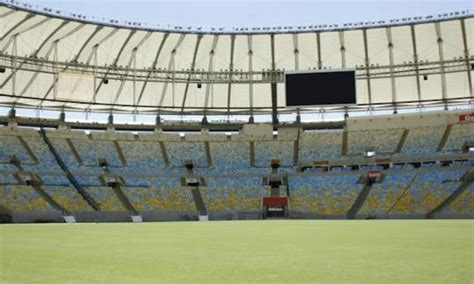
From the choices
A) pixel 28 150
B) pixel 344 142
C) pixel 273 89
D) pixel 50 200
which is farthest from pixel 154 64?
pixel 344 142

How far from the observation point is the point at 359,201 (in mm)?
48688

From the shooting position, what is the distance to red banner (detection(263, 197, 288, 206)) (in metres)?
51.2

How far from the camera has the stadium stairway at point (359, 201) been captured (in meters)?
47.7

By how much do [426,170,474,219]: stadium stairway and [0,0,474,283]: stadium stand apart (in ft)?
0.57

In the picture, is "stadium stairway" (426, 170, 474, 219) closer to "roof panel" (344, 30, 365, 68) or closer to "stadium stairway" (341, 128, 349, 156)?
"stadium stairway" (341, 128, 349, 156)

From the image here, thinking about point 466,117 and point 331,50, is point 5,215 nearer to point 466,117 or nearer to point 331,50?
point 331,50

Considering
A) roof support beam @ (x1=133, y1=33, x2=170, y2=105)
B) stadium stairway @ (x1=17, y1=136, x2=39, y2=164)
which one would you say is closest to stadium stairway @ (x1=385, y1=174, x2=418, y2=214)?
roof support beam @ (x1=133, y1=33, x2=170, y2=105)

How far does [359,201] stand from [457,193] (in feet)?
27.8

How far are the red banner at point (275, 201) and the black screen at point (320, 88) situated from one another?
9460 mm

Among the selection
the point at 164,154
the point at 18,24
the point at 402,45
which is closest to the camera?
the point at 18,24

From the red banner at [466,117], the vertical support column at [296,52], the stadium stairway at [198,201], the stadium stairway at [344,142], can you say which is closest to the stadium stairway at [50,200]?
the stadium stairway at [198,201]

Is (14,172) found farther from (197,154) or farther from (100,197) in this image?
(197,154)

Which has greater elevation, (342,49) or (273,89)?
(342,49)

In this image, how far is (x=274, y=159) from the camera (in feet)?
187
